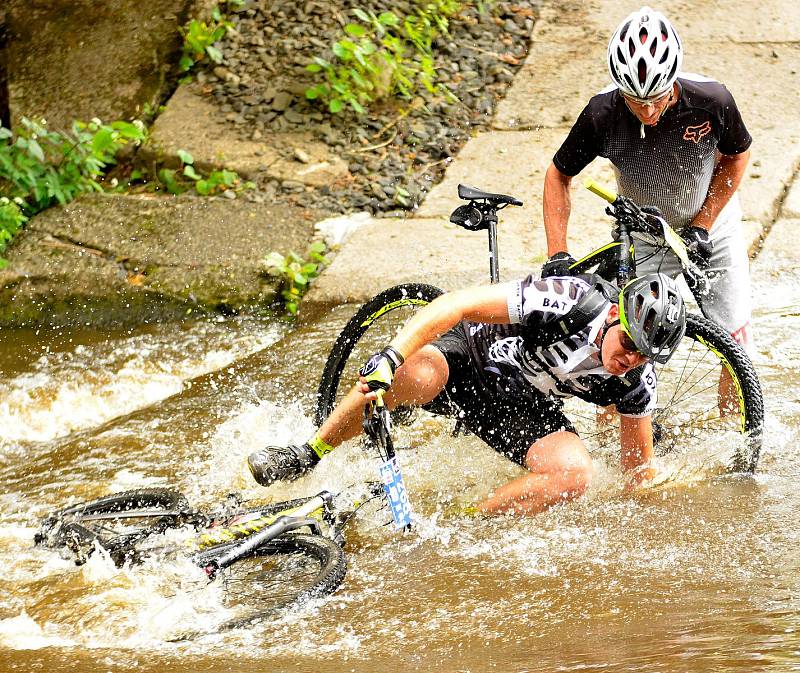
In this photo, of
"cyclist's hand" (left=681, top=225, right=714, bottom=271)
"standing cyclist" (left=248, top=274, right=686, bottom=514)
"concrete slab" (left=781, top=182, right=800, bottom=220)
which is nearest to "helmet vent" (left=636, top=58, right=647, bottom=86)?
"cyclist's hand" (left=681, top=225, right=714, bottom=271)

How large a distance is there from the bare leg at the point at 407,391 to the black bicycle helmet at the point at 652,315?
0.93m

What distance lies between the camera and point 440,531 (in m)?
4.33

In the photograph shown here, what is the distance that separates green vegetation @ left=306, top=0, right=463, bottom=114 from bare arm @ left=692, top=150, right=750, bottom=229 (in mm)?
4160

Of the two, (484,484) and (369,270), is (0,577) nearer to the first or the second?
(484,484)

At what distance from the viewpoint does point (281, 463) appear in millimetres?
4328

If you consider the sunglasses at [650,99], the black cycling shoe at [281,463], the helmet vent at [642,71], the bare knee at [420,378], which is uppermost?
the helmet vent at [642,71]

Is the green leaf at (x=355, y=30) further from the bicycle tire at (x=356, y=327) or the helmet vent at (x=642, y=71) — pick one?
the helmet vent at (x=642, y=71)

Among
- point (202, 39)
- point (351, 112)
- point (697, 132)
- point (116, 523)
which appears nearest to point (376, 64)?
point (351, 112)

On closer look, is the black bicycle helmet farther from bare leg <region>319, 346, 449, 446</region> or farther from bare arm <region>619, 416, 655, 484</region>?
bare leg <region>319, 346, 449, 446</region>

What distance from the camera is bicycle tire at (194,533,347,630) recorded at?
3697 mm

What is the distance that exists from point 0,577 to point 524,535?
2.14 meters

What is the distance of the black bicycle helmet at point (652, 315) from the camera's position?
11.9ft

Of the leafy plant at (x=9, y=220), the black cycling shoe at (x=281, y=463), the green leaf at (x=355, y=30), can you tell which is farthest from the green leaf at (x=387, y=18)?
the black cycling shoe at (x=281, y=463)

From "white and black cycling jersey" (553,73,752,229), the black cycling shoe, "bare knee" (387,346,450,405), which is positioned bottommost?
the black cycling shoe
